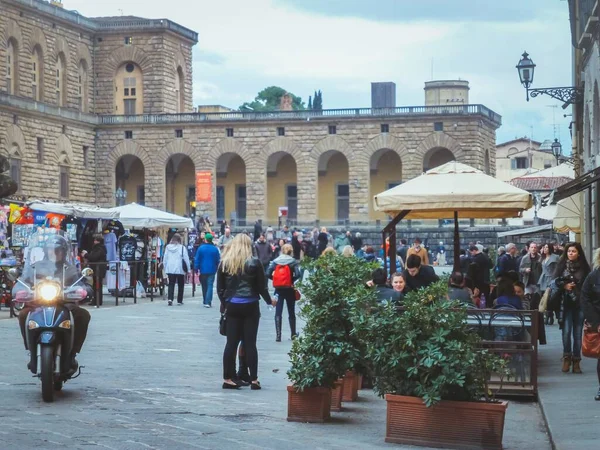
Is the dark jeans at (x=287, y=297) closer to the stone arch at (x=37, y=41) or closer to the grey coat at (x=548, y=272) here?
the grey coat at (x=548, y=272)

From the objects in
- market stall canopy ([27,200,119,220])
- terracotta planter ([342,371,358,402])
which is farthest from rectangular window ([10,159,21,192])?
terracotta planter ([342,371,358,402])

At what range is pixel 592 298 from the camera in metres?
11.0

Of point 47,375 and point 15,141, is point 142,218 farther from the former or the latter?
point 15,141

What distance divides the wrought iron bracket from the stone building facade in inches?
1375

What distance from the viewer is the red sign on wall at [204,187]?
62.2m

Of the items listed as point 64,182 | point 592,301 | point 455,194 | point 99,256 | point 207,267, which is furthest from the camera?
point 64,182

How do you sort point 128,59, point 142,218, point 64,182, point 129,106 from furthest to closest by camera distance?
point 129,106 < point 128,59 < point 64,182 < point 142,218

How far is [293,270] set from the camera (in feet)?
57.1

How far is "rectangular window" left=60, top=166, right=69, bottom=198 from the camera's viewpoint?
→ 5969 cm

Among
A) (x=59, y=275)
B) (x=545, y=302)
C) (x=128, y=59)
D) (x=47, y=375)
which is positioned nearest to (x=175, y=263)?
(x=545, y=302)

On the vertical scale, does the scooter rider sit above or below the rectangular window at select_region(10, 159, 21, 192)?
below

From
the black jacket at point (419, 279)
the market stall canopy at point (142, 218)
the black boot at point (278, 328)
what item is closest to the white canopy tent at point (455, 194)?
the black jacket at point (419, 279)

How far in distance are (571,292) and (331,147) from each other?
164ft

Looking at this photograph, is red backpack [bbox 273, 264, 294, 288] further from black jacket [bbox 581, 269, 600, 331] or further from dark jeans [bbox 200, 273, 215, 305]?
dark jeans [bbox 200, 273, 215, 305]
